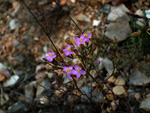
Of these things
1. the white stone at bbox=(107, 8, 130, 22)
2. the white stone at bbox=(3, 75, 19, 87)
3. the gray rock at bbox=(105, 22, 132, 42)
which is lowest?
the white stone at bbox=(3, 75, 19, 87)

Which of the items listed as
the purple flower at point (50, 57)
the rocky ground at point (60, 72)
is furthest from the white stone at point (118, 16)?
the purple flower at point (50, 57)

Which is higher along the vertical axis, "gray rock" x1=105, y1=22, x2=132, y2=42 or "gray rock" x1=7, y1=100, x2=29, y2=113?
"gray rock" x1=105, y1=22, x2=132, y2=42

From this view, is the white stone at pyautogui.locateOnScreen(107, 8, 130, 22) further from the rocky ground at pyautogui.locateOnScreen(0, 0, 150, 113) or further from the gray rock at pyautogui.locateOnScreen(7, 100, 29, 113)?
the gray rock at pyautogui.locateOnScreen(7, 100, 29, 113)

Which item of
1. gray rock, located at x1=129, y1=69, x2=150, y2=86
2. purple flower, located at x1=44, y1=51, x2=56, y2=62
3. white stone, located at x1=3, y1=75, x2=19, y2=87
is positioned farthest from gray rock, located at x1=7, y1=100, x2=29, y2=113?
gray rock, located at x1=129, y1=69, x2=150, y2=86

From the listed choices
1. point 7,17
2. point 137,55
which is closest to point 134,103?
point 137,55

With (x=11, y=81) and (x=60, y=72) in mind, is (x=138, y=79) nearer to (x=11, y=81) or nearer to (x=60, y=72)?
(x=60, y=72)

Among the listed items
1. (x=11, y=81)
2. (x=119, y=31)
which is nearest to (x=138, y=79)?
(x=119, y=31)

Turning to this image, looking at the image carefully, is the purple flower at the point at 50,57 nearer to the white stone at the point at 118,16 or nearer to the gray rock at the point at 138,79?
the gray rock at the point at 138,79

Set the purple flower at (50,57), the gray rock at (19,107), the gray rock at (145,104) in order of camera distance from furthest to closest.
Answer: the gray rock at (19,107) → the gray rock at (145,104) → the purple flower at (50,57)
